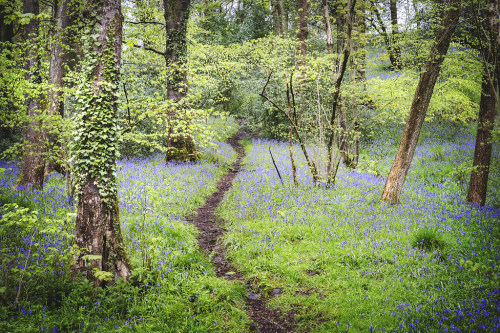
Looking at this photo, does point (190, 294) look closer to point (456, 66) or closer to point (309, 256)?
point (309, 256)

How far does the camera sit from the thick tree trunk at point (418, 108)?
328 inches

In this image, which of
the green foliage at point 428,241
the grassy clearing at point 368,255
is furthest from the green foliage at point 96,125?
the green foliage at point 428,241

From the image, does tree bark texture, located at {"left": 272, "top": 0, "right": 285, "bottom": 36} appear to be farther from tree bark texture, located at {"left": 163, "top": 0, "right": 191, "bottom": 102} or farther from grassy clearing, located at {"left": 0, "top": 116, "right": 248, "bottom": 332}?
grassy clearing, located at {"left": 0, "top": 116, "right": 248, "bottom": 332}

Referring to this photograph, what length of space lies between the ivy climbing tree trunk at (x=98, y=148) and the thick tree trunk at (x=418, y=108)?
321 inches

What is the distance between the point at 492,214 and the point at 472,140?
12485mm

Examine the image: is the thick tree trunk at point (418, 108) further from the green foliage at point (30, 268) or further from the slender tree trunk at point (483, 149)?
the green foliage at point (30, 268)

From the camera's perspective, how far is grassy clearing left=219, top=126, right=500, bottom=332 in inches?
169

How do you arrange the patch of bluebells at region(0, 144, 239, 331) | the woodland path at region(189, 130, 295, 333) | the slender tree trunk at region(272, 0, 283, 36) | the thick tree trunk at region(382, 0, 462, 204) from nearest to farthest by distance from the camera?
the patch of bluebells at region(0, 144, 239, 331)
the woodland path at region(189, 130, 295, 333)
the thick tree trunk at region(382, 0, 462, 204)
the slender tree trunk at region(272, 0, 283, 36)

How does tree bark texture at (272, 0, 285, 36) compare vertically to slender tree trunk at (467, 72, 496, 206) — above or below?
above

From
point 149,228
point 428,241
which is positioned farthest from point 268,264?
point 428,241

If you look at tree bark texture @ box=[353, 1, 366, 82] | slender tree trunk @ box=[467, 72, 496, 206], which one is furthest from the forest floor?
tree bark texture @ box=[353, 1, 366, 82]

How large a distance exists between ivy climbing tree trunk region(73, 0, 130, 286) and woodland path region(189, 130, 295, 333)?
2410 millimetres

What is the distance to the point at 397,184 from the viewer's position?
30.1ft

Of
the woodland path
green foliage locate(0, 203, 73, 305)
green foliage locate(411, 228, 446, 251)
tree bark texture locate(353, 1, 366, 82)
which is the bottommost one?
the woodland path
